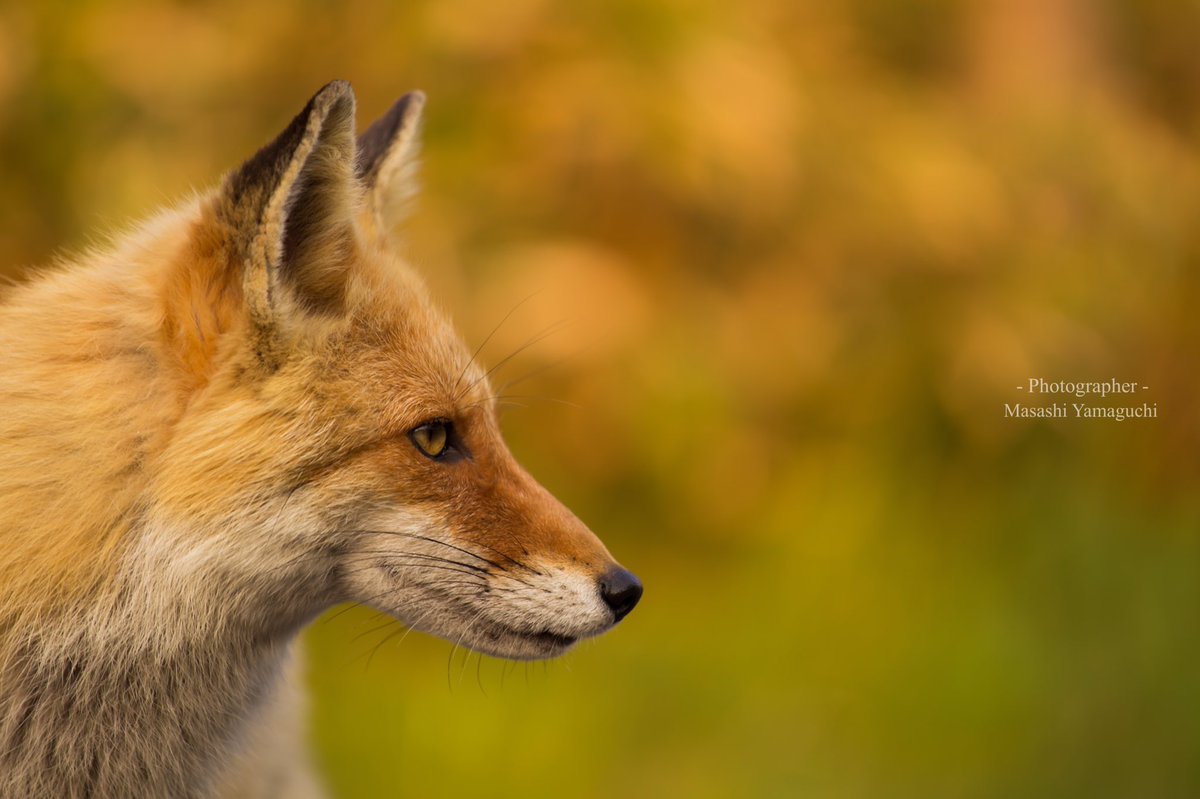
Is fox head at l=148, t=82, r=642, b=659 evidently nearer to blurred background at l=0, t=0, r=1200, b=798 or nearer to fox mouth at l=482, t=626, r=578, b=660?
fox mouth at l=482, t=626, r=578, b=660

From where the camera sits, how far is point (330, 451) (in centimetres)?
243

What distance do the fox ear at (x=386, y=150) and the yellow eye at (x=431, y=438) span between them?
29.3 inches

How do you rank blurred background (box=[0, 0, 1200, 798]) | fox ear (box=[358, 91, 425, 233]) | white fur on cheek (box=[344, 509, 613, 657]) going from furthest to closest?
blurred background (box=[0, 0, 1200, 798])
fox ear (box=[358, 91, 425, 233])
white fur on cheek (box=[344, 509, 613, 657])

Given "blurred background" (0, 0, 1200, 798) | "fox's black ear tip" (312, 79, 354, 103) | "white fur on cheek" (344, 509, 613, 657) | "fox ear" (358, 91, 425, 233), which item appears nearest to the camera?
"fox's black ear tip" (312, 79, 354, 103)

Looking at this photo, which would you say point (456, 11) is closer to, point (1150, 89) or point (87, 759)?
→ point (87, 759)

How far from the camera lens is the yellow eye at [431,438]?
255 centimetres

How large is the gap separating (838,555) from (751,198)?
1.76m

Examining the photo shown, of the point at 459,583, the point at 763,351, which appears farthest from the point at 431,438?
the point at 763,351

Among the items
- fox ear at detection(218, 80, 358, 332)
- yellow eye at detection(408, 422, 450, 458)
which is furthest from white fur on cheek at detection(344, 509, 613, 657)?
fox ear at detection(218, 80, 358, 332)

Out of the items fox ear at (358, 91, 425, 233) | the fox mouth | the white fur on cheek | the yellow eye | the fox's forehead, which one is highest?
fox ear at (358, 91, 425, 233)

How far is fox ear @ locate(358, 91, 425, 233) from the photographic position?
314cm

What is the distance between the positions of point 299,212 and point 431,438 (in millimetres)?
550

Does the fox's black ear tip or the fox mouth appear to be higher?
the fox's black ear tip

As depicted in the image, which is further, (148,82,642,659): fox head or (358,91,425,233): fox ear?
(358,91,425,233): fox ear
